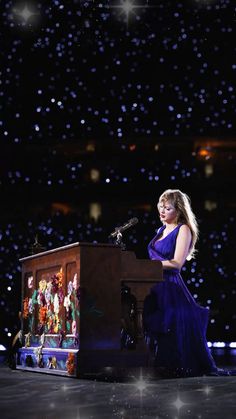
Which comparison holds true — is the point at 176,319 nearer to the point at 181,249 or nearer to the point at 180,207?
the point at 181,249

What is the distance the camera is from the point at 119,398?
2.87 m

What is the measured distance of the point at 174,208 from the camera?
4594 millimetres

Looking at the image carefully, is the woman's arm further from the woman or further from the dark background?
the dark background

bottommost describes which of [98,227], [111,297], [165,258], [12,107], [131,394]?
[131,394]

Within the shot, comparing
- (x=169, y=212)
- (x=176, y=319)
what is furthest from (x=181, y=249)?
(x=176, y=319)

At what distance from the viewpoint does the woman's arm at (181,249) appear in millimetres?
4344

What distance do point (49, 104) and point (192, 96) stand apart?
208 centimetres

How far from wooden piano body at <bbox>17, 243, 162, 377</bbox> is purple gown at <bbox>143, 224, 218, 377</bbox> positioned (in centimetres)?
14

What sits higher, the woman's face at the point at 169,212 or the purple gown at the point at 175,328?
the woman's face at the point at 169,212

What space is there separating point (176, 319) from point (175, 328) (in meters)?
0.06

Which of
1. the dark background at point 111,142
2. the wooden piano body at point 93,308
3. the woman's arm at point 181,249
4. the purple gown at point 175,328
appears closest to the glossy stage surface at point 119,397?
the wooden piano body at point 93,308

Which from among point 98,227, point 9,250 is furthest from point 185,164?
point 9,250

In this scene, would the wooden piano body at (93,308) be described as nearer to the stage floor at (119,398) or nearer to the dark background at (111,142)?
the stage floor at (119,398)

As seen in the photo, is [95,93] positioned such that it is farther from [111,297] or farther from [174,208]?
[111,297]
